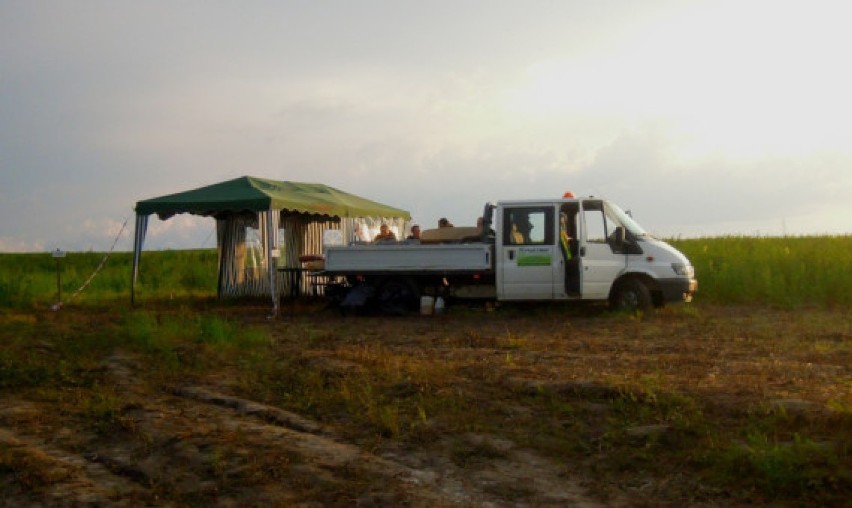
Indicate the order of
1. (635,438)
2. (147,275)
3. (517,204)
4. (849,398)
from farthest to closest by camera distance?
1. (147,275)
2. (517,204)
3. (849,398)
4. (635,438)

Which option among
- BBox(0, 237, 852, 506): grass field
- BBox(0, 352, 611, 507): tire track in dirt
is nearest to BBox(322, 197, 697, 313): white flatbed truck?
BBox(0, 237, 852, 506): grass field

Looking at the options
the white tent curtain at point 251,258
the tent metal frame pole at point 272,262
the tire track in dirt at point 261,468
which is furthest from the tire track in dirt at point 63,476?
the white tent curtain at point 251,258

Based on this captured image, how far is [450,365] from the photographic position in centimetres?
1008

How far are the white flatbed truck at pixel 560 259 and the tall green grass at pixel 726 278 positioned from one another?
11.4 feet

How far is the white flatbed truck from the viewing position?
15.7m

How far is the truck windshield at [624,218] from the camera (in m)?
15.9

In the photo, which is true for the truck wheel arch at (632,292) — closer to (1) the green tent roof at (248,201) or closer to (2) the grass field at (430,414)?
(2) the grass field at (430,414)

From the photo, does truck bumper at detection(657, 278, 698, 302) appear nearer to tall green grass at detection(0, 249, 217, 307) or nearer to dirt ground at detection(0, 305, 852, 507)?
dirt ground at detection(0, 305, 852, 507)

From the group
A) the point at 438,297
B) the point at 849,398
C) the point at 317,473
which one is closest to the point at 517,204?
the point at 438,297

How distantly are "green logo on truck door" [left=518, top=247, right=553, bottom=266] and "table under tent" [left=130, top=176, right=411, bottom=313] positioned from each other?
446 centimetres

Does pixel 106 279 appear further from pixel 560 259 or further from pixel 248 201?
pixel 560 259

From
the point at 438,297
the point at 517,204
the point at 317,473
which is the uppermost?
the point at 517,204

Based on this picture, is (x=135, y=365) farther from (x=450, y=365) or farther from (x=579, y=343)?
(x=579, y=343)

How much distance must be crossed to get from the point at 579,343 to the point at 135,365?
18.7 ft
